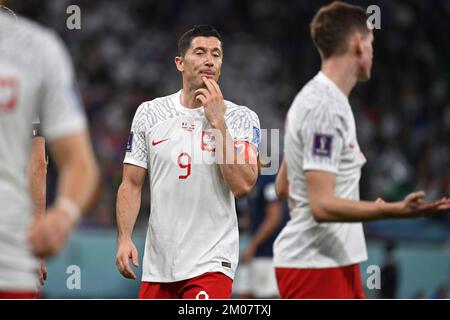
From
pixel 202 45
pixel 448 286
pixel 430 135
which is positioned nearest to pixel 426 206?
pixel 202 45

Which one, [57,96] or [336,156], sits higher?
[57,96]

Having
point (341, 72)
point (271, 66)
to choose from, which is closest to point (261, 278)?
point (341, 72)

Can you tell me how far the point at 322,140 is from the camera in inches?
Result: 185

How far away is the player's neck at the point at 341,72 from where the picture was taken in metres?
4.92

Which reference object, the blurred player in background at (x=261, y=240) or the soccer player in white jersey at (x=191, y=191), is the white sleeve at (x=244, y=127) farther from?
the blurred player in background at (x=261, y=240)

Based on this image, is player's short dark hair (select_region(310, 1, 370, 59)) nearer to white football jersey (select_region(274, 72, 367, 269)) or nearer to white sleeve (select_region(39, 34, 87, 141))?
white football jersey (select_region(274, 72, 367, 269))

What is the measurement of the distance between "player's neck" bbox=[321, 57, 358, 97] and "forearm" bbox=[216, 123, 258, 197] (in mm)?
1027

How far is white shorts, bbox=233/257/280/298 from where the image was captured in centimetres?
1034

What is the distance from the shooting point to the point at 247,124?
6043mm

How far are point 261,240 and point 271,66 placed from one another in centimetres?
637

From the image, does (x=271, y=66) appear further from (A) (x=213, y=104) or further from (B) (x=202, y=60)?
(A) (x=213, y=104)

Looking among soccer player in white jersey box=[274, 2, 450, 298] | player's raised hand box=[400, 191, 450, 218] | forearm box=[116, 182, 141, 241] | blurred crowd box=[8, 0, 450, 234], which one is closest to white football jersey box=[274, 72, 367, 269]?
soccer player in white jersey box=[274, 2, 450, 298]

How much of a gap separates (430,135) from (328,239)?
1052 centimetres
